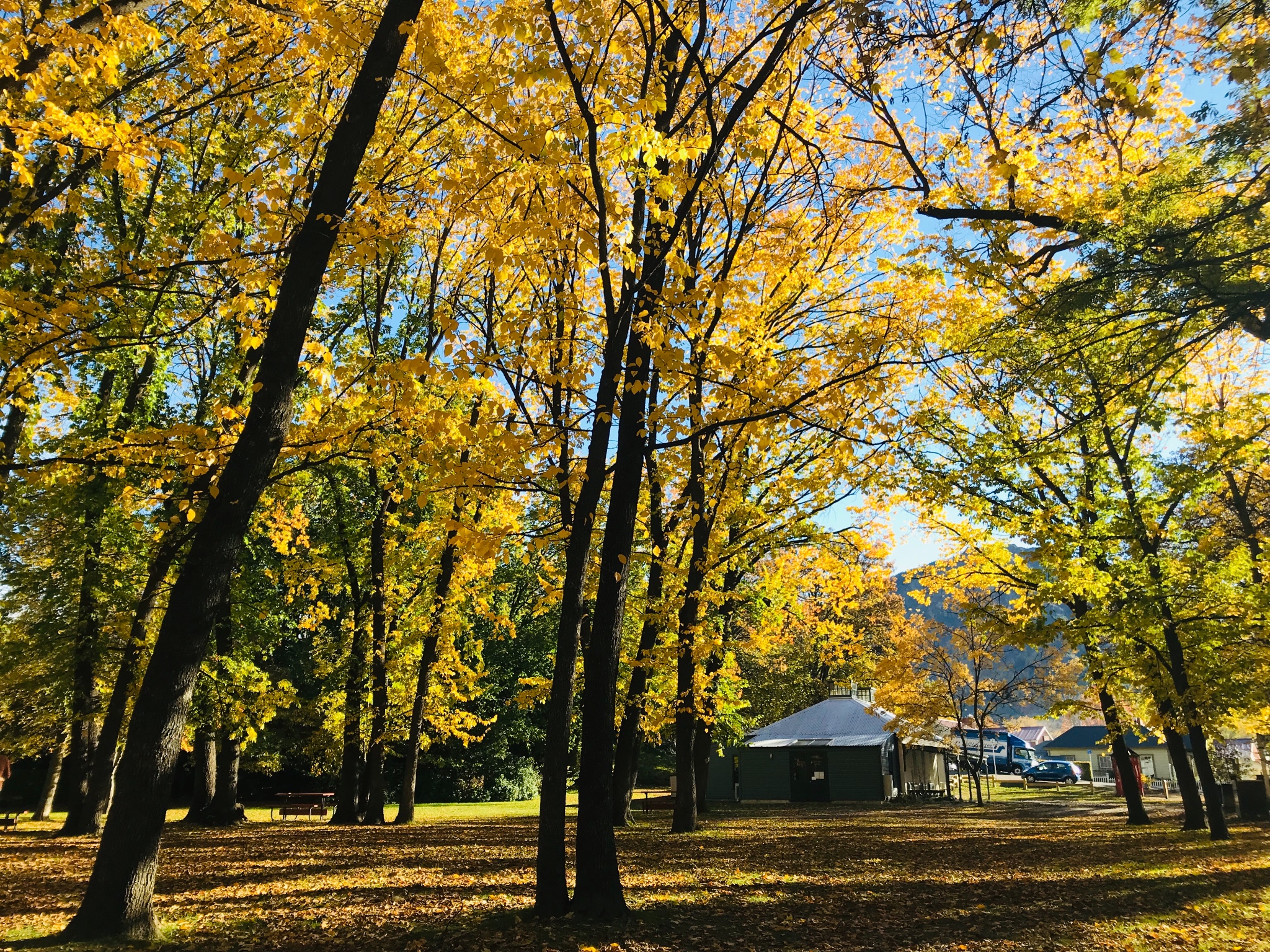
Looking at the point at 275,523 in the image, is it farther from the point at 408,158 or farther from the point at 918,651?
the point at 918,651

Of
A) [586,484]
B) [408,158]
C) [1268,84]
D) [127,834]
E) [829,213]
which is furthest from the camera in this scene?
[829,213]

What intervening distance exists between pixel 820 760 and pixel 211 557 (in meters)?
30.8

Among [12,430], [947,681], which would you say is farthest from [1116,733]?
[12,430]

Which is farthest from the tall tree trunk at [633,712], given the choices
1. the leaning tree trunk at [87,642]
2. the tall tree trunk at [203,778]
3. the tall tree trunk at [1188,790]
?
the tall tree trunk at [1188,790]

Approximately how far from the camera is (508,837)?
45.0 feet

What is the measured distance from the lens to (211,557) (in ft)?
19.2

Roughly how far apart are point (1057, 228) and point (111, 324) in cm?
1065

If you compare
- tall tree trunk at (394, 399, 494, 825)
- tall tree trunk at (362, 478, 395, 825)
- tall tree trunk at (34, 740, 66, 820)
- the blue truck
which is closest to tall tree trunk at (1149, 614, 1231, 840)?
tall tree trunk at (394, 399, 494, 825)

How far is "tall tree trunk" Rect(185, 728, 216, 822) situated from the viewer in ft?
57.0

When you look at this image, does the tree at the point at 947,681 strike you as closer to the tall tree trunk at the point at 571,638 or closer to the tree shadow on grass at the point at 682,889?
the tree shadow on grass at the point at 682,889

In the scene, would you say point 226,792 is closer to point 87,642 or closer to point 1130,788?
point 87,642

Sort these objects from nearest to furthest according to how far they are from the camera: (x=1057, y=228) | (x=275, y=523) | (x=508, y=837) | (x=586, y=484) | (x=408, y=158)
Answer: (x=586, y=484) → (x=1057, y=228) → (x=408, y=158) → (x=275, y=523) → (x=508, y=837)

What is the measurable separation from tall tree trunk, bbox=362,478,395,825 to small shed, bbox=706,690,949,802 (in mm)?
16421

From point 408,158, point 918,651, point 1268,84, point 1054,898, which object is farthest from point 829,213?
point 918,651
